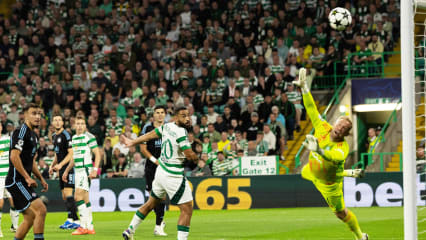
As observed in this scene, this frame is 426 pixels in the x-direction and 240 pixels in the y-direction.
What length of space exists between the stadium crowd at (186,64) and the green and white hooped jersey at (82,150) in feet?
23.9

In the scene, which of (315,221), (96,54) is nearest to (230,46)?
(96,54)

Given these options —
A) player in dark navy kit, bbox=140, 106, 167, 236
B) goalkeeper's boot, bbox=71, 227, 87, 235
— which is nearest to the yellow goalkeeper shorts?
player in dark navy kit, bbox=140, 106, 167, 236

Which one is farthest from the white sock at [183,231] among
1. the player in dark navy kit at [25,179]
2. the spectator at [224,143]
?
the spectator at [224,143]

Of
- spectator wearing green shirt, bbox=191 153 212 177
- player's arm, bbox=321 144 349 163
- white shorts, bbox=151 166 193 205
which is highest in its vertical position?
player's arm, bbox=321 144 349 163

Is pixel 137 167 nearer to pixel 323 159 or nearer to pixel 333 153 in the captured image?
pixel 323 159

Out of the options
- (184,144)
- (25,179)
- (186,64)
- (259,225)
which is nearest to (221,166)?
(186,64)

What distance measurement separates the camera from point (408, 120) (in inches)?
331

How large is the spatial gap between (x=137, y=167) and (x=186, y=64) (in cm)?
512

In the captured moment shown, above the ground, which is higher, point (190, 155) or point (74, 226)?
point (190, 155)

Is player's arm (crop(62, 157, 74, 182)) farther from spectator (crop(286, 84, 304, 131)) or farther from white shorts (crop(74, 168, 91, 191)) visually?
spectator (crop(286, 84, 304, 131))

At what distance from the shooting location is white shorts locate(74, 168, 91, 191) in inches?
538

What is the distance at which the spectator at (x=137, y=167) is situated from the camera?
70.4ft

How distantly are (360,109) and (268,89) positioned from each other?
3211 millimetres

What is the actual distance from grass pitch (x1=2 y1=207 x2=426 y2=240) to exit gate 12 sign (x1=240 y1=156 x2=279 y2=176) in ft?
4.20
